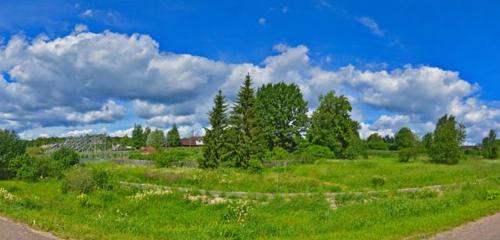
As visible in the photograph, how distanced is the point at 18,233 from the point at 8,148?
5114 centimetres

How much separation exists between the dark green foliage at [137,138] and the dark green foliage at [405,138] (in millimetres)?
86490

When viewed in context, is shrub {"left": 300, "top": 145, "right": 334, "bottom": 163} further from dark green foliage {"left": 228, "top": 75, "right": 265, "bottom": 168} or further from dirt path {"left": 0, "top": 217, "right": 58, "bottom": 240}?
dirt path {"left": 0, "top": 217, "right": 58, "bottom": 240}

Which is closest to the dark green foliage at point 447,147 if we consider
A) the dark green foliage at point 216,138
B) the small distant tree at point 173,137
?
the dark green foliage at point 216,138

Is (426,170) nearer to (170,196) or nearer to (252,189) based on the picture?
(252,189)

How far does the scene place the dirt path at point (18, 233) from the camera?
34.5 feet

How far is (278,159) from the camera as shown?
7225 centimetres

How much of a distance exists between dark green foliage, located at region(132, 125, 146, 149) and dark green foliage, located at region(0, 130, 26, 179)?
328ft

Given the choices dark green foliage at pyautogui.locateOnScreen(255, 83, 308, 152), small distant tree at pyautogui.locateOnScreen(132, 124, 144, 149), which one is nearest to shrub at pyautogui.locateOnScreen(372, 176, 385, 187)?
dark green foliage at pyautogui.locateOnScreen(255, 83, 308, 152)

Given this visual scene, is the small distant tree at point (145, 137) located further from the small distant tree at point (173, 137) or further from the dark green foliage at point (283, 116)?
the dark green foliage at point (283, 116)

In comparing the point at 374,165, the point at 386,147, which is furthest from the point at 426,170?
the point at 386,147

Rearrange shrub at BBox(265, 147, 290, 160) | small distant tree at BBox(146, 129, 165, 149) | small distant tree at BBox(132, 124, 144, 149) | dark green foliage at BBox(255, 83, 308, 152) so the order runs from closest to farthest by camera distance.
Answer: shrub at BBox(265, 147, 290, 160)
dark green foliage at BBox(255, 83, 308, 152)
small distant tree at BBox(146, 129, 165, 149)
small distant tree at BBox(132, 124, 144, 149)

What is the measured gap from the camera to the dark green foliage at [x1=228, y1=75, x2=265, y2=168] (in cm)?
5904

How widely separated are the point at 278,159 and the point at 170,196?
43.8 meters

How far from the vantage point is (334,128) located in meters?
80.7
